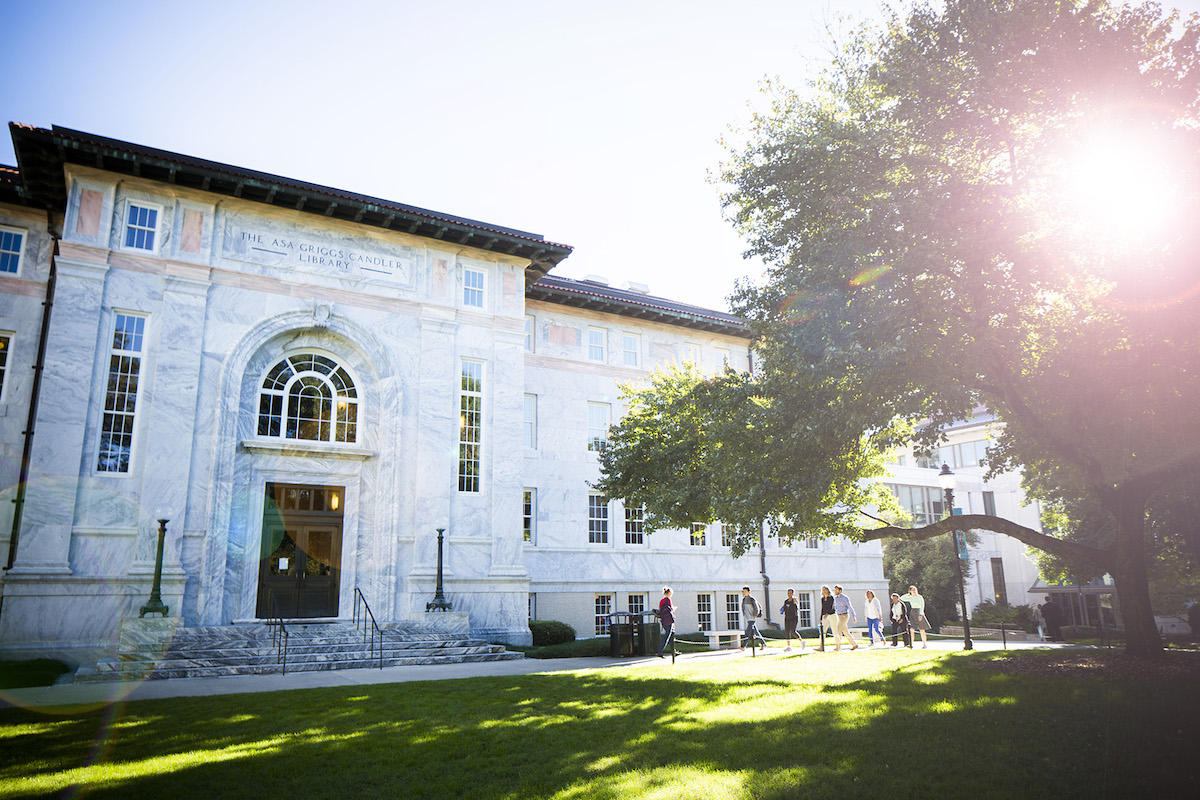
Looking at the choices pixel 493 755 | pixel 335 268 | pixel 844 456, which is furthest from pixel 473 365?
pixel 493 755

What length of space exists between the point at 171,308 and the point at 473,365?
8.67 metres

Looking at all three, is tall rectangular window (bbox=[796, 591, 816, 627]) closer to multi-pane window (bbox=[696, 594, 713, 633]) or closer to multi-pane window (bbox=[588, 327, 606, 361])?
multi-pane window (bbox=[696, 594, 713, 633])

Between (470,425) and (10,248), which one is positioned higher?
(10,248)

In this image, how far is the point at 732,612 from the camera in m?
31.5

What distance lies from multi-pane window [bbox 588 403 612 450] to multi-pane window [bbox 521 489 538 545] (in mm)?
3136

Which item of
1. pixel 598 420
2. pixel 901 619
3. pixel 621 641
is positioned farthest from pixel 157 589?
pixel 901 619

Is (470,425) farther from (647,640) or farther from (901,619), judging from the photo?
(901,619)

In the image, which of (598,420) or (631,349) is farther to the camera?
(631,349)

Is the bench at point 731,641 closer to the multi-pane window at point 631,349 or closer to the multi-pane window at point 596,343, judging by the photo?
the multi-pane window at point 631,349

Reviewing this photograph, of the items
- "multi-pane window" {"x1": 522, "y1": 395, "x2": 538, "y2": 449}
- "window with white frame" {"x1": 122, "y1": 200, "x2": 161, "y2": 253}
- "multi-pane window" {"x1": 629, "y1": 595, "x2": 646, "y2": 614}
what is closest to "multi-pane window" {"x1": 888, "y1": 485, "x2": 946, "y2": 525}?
"multi-pane window" {"x1": 629, "y1": 595, "x2": 646, "y2": 614}

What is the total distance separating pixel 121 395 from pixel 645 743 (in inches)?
709

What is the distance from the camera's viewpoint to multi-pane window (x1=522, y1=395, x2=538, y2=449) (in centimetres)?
2828

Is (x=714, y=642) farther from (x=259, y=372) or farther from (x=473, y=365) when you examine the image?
(x=259, y=372)

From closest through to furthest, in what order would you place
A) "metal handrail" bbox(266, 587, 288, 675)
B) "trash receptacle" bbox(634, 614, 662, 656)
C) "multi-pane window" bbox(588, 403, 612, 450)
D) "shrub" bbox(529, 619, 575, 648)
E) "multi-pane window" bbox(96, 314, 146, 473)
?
"metal handrail" bbox(266, 587, 288, 675), "multi-pane window" bbox(96, 314, 146, 473), "trash receptacle" bbox(634, 614, 662, 656), "shrub" bbox(529, 619, 575, 648), "multi-pane window" bbox(588, 403, 612, 450)
